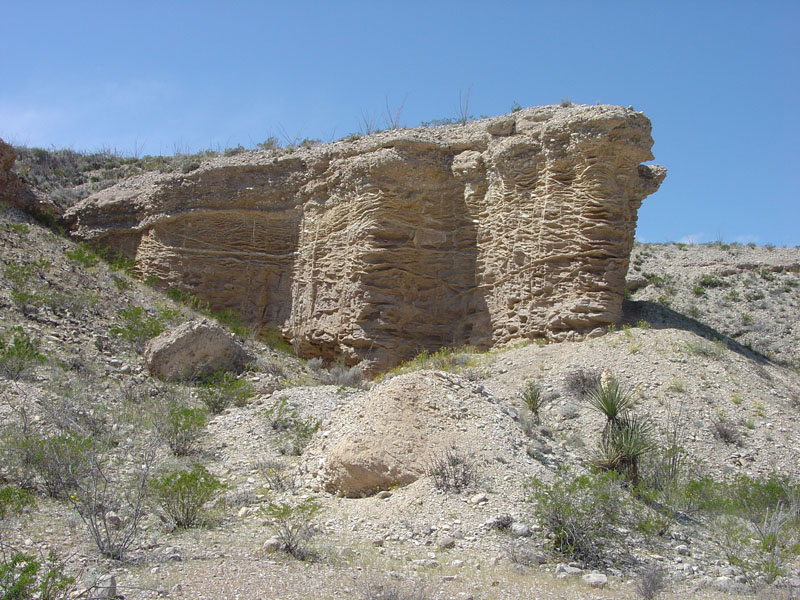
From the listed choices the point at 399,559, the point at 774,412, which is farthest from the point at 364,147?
the point at 399,559

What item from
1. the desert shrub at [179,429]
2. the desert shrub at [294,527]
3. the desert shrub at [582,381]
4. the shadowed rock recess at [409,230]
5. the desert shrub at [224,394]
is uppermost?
the shadowed rock recess at [409,230]

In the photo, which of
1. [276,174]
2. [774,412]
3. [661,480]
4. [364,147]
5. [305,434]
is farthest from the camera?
[276,174]

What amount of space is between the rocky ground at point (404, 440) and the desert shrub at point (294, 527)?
103mm

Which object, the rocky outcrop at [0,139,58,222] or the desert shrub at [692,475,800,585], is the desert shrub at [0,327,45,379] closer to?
the rocky outcrop at [0,139,58,222]

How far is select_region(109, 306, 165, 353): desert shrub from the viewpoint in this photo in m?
15.6

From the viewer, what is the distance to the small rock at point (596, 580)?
677cm

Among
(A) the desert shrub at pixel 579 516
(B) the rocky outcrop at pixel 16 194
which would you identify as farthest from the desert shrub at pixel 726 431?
(B) the rocky outcrop at pixel 16 194

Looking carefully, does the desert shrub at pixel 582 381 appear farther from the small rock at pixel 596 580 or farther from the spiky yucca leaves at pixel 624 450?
the small rock at pixel 596 580

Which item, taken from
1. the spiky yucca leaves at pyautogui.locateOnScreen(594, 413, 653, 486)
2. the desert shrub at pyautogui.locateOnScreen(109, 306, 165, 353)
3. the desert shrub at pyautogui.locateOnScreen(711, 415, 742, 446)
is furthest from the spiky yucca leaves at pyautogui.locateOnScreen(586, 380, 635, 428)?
the desert shrub at pyautogui.locateOnScreen(109, 306, 165, 353)

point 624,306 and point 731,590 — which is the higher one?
point 624,306

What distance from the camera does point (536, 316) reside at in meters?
15.8

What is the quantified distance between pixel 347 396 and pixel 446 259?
598 cm

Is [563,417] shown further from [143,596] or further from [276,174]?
[276,174]

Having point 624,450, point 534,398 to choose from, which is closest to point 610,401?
point 624,450
